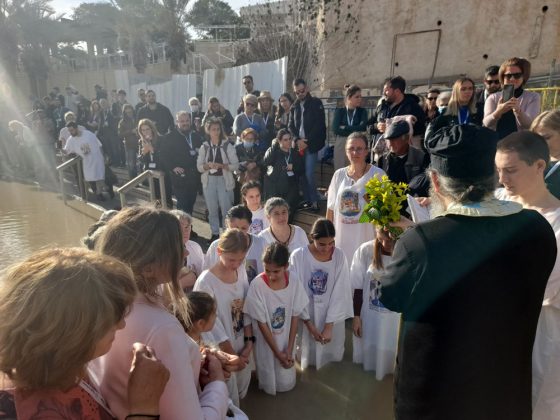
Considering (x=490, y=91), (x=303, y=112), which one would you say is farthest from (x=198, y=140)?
(x=490, y=91)

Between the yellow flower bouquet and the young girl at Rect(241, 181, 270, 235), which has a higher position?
the yellow flower bouquet

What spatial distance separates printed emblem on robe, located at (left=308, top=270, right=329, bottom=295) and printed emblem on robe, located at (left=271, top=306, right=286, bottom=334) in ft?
1.26

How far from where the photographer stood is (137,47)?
28.9m

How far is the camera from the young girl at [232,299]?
112 inches

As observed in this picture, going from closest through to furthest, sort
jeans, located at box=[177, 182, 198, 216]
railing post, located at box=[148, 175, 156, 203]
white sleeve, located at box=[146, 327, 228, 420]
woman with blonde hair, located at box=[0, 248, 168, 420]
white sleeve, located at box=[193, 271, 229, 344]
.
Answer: woman with blonde hair, located at box=[0, 248, 168, 420] < white sleeve, located at box=[146, 327, 228, 420] < white sleeve, located at box=[193, 271, 229, 344] < railing post, located at box=[148, 175, 156, 203] < jeans, located at box=[177, 182, 198, 216]

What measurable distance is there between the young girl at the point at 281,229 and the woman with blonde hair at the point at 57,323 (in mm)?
2485

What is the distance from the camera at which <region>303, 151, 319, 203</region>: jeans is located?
6074 millimetres

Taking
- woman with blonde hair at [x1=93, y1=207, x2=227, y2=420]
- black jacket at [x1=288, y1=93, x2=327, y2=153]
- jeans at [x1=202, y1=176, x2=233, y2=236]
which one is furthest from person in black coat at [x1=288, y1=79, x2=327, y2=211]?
woman with blonde hair at [x1=93, y1=207, x2=227, y2=420]

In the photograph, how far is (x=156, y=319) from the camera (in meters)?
1.33

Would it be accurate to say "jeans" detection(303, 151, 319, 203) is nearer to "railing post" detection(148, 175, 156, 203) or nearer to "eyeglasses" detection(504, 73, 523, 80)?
"railing post" detection(148, 175, 156, 203)

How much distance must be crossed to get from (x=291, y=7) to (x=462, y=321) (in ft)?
60.0

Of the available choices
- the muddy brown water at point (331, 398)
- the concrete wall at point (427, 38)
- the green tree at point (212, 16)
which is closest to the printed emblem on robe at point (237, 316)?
the muddy brown water at point (331, 398)

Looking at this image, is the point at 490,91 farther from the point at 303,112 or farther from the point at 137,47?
the point at 137,47

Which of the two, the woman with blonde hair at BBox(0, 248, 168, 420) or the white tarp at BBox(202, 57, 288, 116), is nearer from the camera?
the woman with blonde hair at BBox(0, 248, 168, 420)
